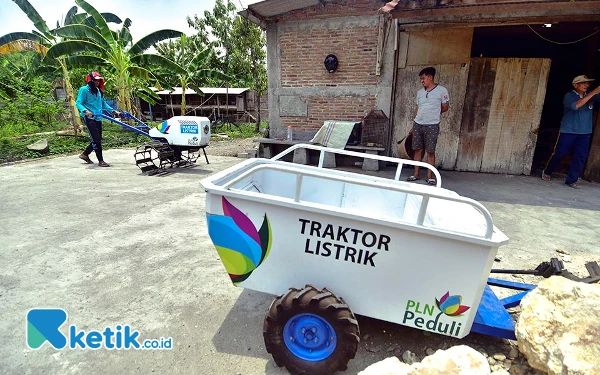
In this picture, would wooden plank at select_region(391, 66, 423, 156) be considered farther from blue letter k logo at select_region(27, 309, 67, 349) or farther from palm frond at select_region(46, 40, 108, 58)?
palm frond at select_region(46, 40, 108, 58)

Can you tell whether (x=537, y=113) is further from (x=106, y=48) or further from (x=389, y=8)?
(x=106, y=48)

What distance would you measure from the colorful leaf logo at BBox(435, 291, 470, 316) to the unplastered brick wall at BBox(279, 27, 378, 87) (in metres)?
6.01

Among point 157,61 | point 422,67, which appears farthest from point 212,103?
point 422,67

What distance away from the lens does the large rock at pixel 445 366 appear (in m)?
1.55

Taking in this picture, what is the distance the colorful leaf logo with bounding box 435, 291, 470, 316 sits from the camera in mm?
1837

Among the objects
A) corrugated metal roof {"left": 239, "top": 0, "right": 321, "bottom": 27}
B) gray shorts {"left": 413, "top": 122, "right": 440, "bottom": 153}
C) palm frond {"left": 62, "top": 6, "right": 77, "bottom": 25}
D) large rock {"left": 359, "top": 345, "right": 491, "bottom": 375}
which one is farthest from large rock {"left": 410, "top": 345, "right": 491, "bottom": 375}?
palm frond {"left": 62, "top": 6, "right": 77, "bottom": 25}

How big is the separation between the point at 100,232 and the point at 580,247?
562 centimetres

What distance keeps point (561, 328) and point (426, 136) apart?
4409 millimetres

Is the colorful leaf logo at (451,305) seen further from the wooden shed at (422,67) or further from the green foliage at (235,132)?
the green foliage at (235,132)

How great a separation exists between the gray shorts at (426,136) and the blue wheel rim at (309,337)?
469 centimetres

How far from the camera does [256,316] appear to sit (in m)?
2.46

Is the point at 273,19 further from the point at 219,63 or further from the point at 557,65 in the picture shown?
the point at 219,63

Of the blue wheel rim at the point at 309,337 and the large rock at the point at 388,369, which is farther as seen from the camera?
the blue wheel rim at the point at 309,337

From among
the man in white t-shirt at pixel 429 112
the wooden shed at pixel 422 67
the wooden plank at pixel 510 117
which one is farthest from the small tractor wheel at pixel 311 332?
the wooden plank at pixel 510 117
